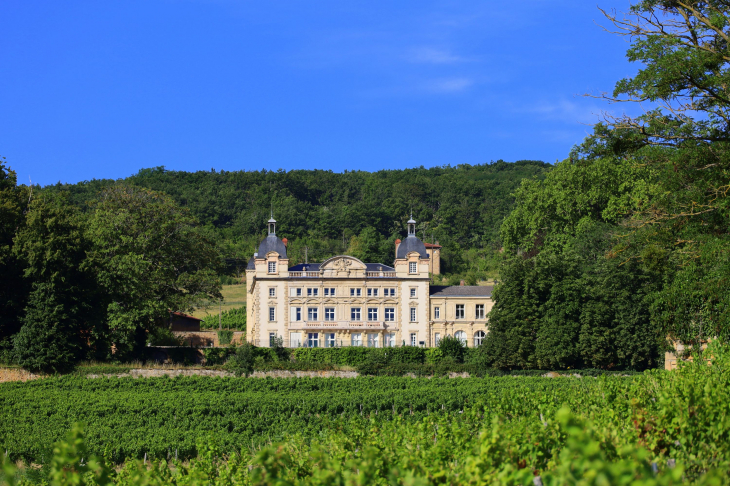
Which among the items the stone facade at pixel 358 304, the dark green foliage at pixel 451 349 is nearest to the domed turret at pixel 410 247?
A: the stone facade at pixel 358 304

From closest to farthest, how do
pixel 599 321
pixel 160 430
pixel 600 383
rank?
1. pixel 600 383
2. pixel 160 430
3. pixel 599 321

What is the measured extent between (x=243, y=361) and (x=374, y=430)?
34.3m

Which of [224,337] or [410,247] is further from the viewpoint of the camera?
[224,337]

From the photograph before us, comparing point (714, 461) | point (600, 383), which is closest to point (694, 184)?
point (600, 383)

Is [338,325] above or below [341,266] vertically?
below

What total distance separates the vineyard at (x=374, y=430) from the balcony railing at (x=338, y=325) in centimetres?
1513

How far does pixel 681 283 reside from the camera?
24.3m

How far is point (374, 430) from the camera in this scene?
14.2m

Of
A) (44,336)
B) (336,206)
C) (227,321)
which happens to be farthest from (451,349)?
(336,206)

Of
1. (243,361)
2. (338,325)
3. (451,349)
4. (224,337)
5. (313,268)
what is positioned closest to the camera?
(243,361)

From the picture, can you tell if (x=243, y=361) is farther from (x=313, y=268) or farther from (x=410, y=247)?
(x=410, y=247)

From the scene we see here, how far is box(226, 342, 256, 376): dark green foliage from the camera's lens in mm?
46125

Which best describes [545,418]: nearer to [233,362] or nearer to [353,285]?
[233,362]

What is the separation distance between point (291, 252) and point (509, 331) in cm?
4856
